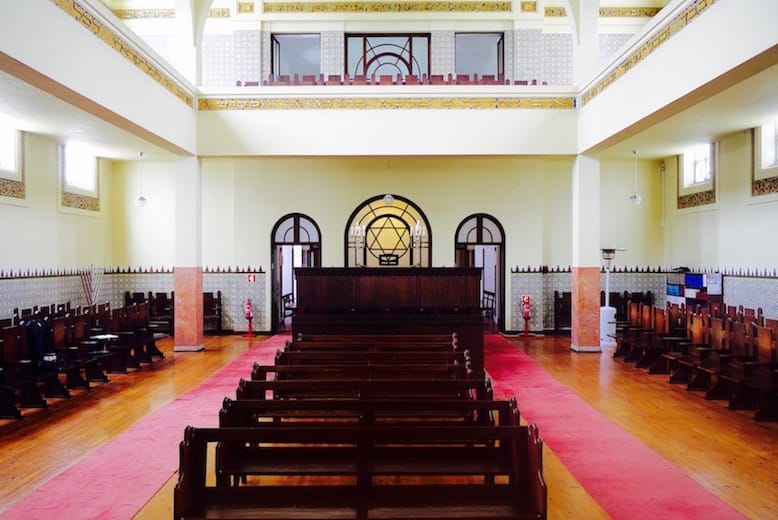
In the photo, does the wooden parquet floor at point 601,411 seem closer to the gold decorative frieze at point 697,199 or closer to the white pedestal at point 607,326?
the white pedestal at point 607,326

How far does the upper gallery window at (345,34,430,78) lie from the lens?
43.0 feet

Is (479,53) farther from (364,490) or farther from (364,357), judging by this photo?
(364,490)

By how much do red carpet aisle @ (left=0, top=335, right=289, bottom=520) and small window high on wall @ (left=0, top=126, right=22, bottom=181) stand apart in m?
6.01

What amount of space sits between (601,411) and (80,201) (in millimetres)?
11259

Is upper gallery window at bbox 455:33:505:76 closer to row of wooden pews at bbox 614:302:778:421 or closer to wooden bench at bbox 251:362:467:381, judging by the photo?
row of wooden pews at bbox 614:302:778:421

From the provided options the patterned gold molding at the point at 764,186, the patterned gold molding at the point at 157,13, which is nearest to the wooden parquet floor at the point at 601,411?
the patterned gold molding at the point at 764,186

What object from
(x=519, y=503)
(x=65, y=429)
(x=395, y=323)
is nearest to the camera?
(x=519, y=503)

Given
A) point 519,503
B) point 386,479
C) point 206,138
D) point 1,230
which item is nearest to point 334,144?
point 206,138

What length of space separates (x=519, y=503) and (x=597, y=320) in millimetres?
8366

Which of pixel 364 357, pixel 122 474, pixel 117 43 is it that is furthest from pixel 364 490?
pixel 117 43

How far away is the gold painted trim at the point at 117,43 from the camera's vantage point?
639cm

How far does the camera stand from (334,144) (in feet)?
34.1

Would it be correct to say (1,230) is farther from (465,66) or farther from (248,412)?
(465,66)

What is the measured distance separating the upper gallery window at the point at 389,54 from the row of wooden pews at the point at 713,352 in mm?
7465
